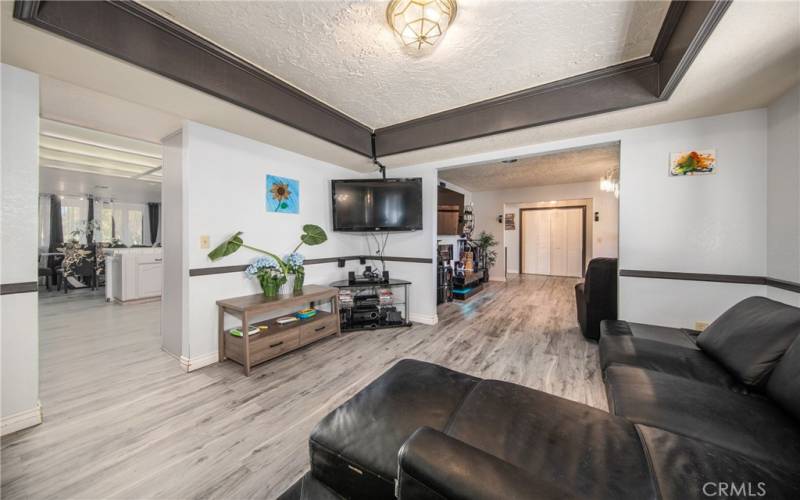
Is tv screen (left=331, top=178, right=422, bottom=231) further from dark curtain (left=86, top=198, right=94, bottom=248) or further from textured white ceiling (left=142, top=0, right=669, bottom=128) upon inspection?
dark curtain (left=86, top=198, right=94, bottom=248)

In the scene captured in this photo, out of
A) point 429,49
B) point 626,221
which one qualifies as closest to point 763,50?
point 626,221

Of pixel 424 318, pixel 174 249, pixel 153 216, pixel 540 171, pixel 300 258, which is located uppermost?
pixel 540 171

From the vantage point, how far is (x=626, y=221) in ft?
8.31

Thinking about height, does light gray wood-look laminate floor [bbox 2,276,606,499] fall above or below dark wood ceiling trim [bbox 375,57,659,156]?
below

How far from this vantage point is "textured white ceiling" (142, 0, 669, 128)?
4.84ft

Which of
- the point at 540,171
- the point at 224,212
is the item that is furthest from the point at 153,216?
the point at 540,171

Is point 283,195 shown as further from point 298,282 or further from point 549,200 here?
point 549,200

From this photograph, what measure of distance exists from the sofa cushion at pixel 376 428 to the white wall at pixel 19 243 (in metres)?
2.08

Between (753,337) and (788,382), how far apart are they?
37 cm

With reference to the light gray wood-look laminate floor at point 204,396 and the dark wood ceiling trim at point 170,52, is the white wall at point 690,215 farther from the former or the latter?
the dark wood ceiling trim at point 170,52

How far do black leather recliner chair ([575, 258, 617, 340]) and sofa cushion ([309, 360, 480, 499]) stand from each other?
2.47 meters

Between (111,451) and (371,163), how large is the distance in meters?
3.35

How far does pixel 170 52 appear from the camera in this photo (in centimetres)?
165

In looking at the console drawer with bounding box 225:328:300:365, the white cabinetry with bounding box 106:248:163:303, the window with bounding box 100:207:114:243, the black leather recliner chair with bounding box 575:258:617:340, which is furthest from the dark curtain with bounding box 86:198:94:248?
the black leather recliner chair with bounding box 575:258:617:340
